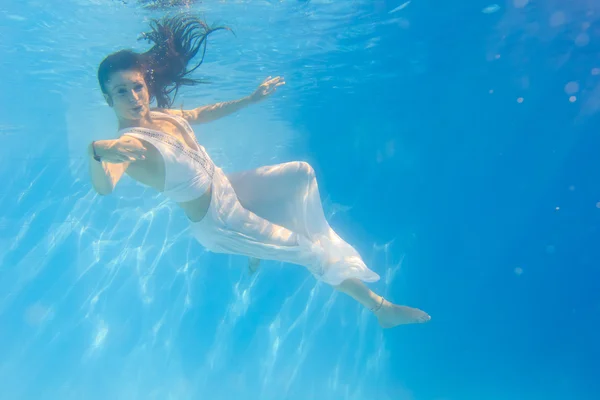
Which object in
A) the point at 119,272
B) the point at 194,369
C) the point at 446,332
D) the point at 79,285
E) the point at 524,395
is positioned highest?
the point at 446,332

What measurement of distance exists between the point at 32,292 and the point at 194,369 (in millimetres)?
6009

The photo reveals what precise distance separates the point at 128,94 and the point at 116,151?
98cm

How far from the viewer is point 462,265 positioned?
1182cm

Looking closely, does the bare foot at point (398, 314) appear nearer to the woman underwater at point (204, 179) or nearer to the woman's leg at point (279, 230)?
the woman underwater at point (204, 179)

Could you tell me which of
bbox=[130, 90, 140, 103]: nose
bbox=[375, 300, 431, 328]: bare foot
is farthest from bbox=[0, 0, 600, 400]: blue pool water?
bbox=[130, 90, 140, 103]: nose

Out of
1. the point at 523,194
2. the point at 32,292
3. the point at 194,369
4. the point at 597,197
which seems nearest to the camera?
the point at 194,369

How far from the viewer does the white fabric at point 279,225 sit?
4.55 meters

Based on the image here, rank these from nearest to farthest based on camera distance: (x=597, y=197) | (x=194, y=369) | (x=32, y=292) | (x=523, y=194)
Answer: (x=194, y=369) → (x=32, y=292) → (x=597, y=197) → (x=523, y=194)

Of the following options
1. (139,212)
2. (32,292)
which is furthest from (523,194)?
Answer: (32,292)

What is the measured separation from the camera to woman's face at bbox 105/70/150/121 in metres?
3.72

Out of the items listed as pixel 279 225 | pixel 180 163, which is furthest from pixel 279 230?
pixel 180 163

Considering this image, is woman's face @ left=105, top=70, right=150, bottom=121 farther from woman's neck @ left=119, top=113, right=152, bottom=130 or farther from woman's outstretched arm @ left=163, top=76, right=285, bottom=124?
woman's outstretched arm @ left=163, top=76, right=285, bottom=124

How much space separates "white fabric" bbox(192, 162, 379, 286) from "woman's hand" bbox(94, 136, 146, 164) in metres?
1.25

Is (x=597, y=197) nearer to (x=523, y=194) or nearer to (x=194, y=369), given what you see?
(x=523, y=194)
